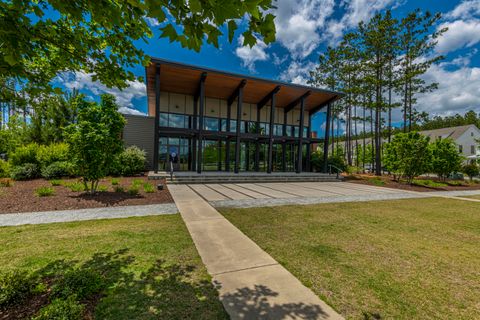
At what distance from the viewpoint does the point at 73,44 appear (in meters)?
2.49

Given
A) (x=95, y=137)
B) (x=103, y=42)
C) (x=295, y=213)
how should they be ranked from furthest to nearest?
(x=95, y=137), (x=295, y=213), (x=103, y=42)

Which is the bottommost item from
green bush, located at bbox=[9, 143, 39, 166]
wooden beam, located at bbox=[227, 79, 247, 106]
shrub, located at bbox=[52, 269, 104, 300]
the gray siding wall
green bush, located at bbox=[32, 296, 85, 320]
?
shrub, located at bbox=[52, 269, 104, 300]

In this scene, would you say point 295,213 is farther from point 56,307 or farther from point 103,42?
point 103,42

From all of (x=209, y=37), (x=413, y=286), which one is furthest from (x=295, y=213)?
(x=209, y=37)

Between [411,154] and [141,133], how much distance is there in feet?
75.8

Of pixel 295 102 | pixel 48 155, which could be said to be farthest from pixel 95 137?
pixel 295 102

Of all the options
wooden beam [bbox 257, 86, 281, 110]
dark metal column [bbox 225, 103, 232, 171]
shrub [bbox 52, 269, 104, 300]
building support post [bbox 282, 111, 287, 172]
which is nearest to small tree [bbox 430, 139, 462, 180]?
building support post [bbox 282, 111, 287, 172]

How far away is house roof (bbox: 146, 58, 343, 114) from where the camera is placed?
47.4 feet

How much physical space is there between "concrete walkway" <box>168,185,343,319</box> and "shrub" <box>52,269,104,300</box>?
4.82ft

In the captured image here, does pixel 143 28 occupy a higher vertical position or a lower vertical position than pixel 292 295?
higher

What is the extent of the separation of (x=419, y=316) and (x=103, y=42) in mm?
5491

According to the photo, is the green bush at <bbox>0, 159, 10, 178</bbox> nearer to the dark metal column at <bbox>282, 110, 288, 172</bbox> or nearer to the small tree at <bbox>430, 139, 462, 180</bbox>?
the dark metal column at <bbox>282, 110, 288, 172</bbox>

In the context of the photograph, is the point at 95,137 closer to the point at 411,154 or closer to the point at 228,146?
the point at 228,146

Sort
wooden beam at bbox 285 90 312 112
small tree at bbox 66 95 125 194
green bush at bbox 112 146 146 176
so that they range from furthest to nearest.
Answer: wooden beam at bbox 285 90 312 112, green bush at bbox 112 146 146 176, small tree at bbox 66 95 125 194
